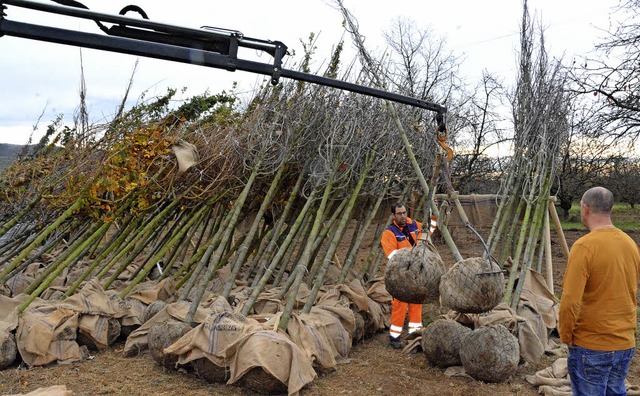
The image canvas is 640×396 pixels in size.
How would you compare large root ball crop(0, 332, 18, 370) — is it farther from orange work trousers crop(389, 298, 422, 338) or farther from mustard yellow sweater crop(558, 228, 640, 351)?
mustard yellow sweater crop(558, 228, 640, 351)

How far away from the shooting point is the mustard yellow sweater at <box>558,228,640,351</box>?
3.09 m

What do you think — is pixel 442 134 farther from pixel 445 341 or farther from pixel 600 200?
pixel 445 341

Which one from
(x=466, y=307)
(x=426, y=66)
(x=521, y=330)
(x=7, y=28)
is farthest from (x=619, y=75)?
(x=7, y=28)

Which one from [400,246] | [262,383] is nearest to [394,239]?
[400,246]

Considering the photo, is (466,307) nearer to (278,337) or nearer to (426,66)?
(278,337)

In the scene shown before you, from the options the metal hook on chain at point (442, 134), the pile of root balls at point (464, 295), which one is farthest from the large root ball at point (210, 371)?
the metal hook on chain at point (442, 134)

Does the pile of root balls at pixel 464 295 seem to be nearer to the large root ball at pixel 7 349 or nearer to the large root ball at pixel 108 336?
the large root ball at pixel 108 336

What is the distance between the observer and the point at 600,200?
3.13 meters

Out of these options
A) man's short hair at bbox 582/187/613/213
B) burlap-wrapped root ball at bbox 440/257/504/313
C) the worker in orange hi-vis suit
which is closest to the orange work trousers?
the worker in orange hi-vis suit

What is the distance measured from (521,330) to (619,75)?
8.15 metres

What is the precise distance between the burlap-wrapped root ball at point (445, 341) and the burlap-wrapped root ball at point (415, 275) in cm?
59

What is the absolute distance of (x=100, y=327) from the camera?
18.0 ft

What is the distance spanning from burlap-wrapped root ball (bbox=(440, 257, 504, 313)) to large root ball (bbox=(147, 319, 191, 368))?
2265 millimetres

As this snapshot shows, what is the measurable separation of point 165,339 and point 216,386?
2.08ft
